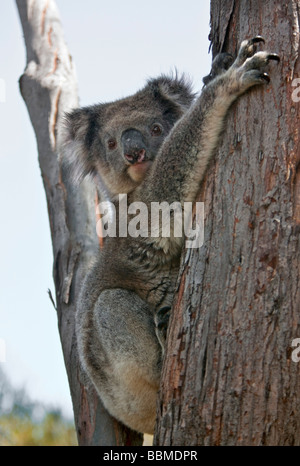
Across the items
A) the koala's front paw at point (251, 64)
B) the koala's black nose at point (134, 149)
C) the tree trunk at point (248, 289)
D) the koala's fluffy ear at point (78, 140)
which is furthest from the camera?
the koala's fluffy ear at point (78, 140)

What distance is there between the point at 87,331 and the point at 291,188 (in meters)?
2.09

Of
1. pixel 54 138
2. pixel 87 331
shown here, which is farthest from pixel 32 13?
pixel 87 331

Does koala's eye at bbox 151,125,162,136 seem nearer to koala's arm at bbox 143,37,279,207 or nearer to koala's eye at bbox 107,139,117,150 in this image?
koala's eye at bbox 107,139,117,150

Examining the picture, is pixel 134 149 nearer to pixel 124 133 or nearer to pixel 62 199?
pixel 124 133

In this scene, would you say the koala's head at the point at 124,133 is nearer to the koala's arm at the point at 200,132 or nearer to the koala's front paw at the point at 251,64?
the koala's arm at the point at 200,132

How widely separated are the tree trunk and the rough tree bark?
1.59 m

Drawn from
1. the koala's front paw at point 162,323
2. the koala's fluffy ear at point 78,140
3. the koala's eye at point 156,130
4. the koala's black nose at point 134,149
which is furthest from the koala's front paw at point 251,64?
the koala's fluffy ear at point 78,140

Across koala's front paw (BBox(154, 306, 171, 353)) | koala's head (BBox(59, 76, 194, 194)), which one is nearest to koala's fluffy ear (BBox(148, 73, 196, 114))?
koala's head (BBox(59, 76, 194, 194))

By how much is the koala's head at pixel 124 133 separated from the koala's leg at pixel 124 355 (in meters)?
1.01

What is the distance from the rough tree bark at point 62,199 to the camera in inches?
165

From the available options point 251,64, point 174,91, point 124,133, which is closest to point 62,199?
point 124,133

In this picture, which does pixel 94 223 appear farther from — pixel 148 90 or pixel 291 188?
pixel 291 188

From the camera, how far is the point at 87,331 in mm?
4141

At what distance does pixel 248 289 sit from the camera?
261cm
